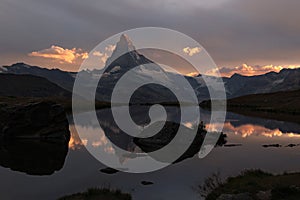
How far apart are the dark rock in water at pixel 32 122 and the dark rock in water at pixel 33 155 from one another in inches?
110

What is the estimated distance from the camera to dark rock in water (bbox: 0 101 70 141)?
62.2 metres

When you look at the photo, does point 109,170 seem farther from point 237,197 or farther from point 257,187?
point 237,197

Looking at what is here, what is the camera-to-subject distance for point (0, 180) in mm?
34438

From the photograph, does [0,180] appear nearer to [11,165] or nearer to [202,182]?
[11,165]

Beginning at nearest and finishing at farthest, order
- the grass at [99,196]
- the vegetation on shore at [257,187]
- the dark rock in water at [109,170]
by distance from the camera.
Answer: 1. the vegetation on shore at [257,187]
2. the grass at [99,196]
3. the dark rock in water at [109,170]

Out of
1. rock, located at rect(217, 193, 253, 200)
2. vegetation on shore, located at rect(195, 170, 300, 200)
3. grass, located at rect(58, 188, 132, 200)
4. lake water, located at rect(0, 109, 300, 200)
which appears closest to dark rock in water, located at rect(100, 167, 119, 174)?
lake water, located at rect(0, 109, 300, 200)

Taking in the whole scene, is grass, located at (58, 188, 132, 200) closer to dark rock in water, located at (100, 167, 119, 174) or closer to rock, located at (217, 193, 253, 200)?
rock, located at (217, 193, 253, 200)

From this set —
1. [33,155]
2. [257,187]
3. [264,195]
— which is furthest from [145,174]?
[33,155]

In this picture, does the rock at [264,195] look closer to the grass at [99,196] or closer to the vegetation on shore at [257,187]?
the vegetation on shore at [257,187]

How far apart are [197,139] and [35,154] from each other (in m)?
29.8

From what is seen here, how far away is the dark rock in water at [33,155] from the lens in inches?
1576

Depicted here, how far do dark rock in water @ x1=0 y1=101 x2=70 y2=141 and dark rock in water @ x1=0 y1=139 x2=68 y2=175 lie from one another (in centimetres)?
279

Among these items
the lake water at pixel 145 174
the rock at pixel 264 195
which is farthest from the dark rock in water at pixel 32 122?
the rock at pixel 264 195

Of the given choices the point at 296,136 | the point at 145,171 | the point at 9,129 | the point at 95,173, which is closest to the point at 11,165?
the point at 95,173
